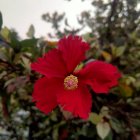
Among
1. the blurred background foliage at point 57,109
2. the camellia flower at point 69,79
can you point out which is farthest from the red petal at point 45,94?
the blurred background foliage at point 57,109

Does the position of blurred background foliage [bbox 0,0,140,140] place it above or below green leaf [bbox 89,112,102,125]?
above

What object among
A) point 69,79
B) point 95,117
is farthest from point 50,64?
point 95,117

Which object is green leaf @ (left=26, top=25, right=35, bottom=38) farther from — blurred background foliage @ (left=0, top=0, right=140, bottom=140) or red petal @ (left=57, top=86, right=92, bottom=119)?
red petal @ (left=57, top=86, right=92, bottom=119)

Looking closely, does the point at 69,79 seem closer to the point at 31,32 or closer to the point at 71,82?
the point at 71,82

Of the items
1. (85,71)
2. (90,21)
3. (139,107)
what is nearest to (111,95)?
(139,107)

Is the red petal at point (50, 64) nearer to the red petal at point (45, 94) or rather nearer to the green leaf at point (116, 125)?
the red petal at point (45, 94)

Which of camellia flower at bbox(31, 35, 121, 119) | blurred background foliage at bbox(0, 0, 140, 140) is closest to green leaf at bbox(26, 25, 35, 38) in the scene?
blurred background foliage at bbox(0, 0, 140, 140)

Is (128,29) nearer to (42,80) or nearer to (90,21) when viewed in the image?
(90,21)
